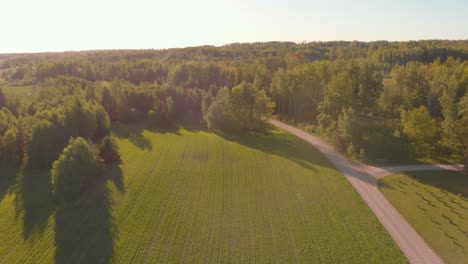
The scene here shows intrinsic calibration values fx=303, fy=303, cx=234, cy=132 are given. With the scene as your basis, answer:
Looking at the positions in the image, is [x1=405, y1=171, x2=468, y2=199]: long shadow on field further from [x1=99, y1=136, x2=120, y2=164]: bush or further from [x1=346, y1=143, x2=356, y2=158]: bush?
[x1=99, y1=136, x2=120, y2=164]: bush

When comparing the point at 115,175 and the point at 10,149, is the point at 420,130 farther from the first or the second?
the point at 10,149

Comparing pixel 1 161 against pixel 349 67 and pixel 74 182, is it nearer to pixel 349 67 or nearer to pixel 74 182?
pixel 74 182

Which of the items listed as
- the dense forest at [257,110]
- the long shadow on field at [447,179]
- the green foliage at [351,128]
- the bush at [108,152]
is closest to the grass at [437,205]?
the long shadow on field at [447,179]

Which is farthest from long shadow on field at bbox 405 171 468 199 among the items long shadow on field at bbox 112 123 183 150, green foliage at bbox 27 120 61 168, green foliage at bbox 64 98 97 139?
green foliage at bbox 27 120 61 168

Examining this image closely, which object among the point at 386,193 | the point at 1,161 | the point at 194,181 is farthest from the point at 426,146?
the point at 1,161

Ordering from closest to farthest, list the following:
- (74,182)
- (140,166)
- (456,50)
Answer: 1. (74,182)
2. (140,166)
3. (456,50)

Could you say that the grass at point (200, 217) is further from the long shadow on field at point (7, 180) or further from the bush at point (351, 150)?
the bush at point (351, 150)
